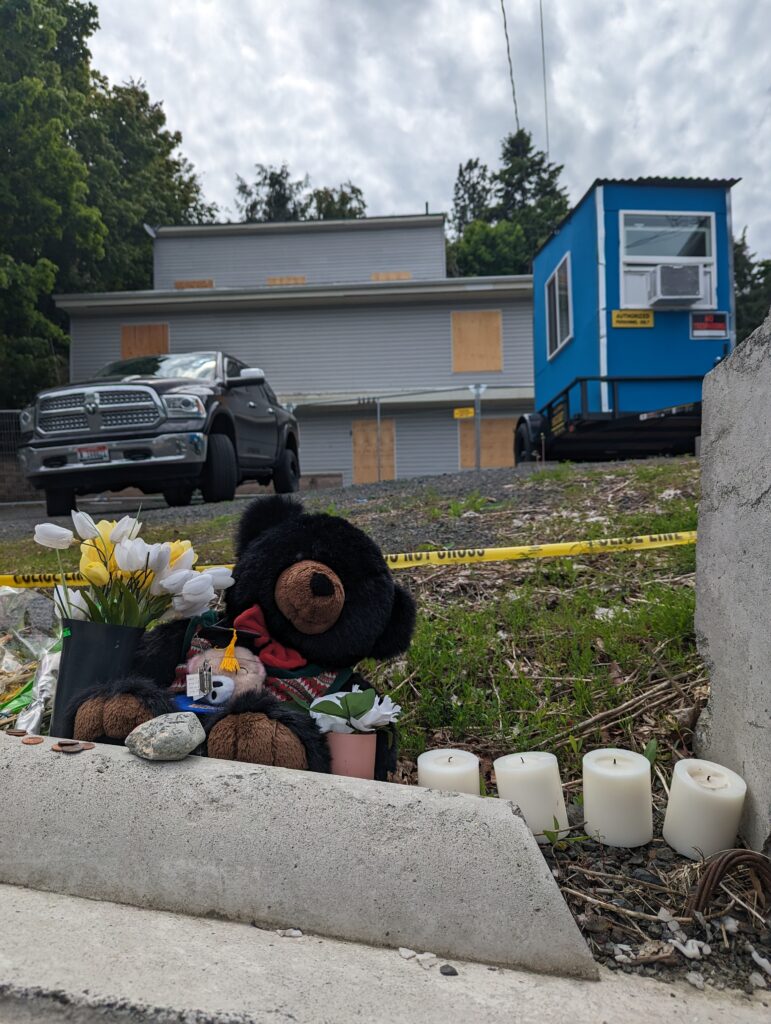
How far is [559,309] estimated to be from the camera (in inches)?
435

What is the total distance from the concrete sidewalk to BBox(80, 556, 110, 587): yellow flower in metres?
0.85

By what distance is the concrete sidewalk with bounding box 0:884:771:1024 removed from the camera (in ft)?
4.29

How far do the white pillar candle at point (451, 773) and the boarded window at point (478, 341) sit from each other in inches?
823

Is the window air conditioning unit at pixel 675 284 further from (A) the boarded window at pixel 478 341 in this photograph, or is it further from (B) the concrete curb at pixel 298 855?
(A) the boarded window at pixel 478 341

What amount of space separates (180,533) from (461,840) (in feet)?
15.9

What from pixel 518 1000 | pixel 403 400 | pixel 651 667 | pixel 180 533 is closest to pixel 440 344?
pixel 403 400

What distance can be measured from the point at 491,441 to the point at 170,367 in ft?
45.1

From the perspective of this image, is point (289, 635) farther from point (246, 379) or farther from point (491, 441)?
point (491, 441)

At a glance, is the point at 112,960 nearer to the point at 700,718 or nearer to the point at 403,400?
the point at 700,718

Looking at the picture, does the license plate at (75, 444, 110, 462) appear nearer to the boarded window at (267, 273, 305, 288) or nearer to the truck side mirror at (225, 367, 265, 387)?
the truck side mirror at (225, 367, 265, 387)

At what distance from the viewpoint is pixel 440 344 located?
22.4m

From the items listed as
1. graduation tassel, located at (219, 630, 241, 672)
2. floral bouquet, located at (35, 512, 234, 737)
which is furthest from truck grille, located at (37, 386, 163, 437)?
graduation tassel, located at (219, 630, 241, 672)

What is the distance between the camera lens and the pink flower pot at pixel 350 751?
80.6 inches

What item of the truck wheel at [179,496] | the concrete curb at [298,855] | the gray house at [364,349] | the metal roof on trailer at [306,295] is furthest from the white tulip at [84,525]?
the metal roof on trailer at [306,295]
